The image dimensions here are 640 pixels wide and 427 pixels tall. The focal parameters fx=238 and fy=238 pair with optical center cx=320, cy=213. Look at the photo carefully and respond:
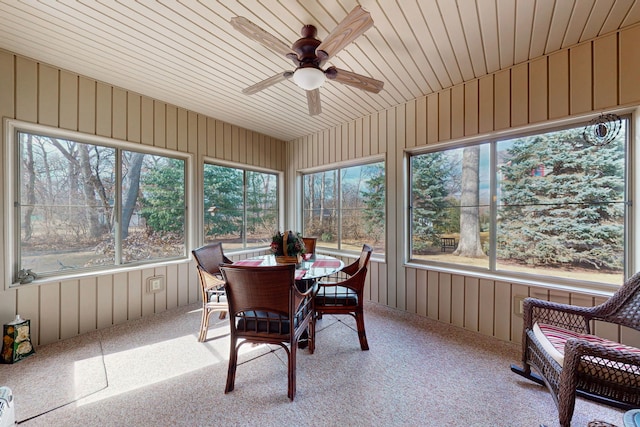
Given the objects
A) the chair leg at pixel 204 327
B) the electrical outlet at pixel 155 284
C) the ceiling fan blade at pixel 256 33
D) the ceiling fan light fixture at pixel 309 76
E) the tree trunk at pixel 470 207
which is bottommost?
the chair leg at pixel 204 327

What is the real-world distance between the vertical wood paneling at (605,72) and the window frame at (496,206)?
0.12 m

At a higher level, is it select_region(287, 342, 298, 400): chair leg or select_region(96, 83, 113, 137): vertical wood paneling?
select_region(96, 83, 113, 137): vertical wood paneling

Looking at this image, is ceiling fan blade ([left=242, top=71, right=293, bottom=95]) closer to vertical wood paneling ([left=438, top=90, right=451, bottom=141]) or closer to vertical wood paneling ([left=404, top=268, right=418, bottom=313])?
vertical wood paneling ([left=438, top=90, right=451, bottom=141])

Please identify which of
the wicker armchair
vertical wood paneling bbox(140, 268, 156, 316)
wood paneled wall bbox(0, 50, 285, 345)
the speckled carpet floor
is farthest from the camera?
vertical wood paneling bbox(140, 268, 156, 316)

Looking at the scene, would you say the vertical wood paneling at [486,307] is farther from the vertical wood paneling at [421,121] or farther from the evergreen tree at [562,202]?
the vertical wood paneling at [421,121]

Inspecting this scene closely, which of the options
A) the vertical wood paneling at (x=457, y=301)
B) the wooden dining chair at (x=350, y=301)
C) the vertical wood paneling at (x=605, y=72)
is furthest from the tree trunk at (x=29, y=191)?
the vertical wood paneling at (x=605, y=72)

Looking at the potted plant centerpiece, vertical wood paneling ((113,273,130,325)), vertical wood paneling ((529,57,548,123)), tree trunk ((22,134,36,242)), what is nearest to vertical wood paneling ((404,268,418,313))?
the potted plant centerpiece

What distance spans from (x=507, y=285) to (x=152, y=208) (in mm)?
4197

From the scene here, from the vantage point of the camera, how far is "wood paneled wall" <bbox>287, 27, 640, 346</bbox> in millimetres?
1922

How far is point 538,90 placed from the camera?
2199 mm

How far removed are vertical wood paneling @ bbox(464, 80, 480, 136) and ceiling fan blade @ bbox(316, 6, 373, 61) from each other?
68.9 inches

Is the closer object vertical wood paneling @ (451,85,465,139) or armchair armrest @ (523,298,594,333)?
armchair armrest @ (523,298,594,333)

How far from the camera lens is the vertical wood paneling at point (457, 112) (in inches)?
103

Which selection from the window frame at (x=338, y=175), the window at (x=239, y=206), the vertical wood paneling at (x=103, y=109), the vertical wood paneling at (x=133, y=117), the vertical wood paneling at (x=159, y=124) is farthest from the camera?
the window at (x=239, y=206)
